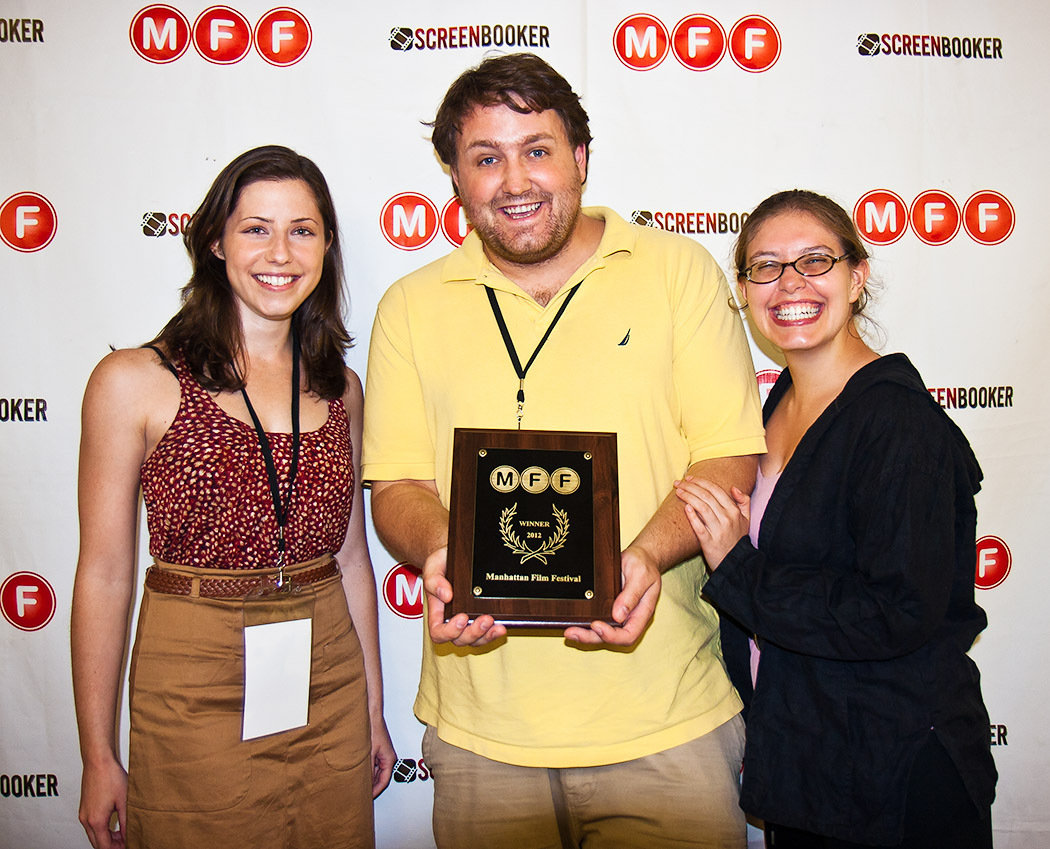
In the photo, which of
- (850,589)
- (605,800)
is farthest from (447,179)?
(605,800)

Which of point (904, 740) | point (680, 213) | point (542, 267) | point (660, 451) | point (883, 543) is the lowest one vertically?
point (904, 740)

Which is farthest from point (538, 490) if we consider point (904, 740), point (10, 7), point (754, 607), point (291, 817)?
point (10, 7)

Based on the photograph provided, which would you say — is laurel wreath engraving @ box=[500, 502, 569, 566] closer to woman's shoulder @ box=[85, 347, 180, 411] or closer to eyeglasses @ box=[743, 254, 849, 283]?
eyeglasses @ box=[743, 254, 849, 283]

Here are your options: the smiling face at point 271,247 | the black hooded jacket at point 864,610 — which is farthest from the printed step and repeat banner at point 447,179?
the black hooded jacket at point 864,610

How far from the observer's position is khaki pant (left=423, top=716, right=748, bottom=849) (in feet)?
5.35

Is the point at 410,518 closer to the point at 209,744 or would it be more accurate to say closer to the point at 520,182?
the point at 209,744

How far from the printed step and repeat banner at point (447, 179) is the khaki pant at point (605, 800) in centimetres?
80

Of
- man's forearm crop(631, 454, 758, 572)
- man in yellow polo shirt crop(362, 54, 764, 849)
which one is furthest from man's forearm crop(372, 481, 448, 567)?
man's forearm crop(631, 454, 758, 572)

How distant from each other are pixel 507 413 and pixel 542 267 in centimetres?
38

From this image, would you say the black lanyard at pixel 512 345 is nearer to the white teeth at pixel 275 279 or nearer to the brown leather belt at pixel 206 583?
the white teeth at pixel 275 279

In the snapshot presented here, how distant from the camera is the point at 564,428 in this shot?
5.47ft

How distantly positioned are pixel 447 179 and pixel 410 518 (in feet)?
3.86

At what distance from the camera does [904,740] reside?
4.89 feet

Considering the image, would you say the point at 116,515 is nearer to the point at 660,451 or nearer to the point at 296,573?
the point at 296,573
